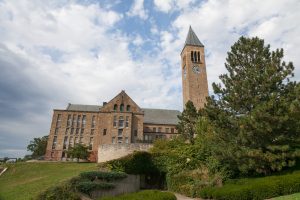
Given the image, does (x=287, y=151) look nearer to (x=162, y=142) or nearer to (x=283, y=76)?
(x=283, y=76)

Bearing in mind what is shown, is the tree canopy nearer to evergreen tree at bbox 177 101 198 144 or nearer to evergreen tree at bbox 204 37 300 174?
evergreen tree at bbox 177 101 198 144

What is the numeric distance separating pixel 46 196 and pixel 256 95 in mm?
18439

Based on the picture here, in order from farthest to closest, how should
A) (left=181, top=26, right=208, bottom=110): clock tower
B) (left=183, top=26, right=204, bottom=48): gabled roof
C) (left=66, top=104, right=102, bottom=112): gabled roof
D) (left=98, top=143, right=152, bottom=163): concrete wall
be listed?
(left=183, top=26, right=204, bottom=48): gabled roof
(left=181, top=26, right=208, bottom=110): clock tower
(left=66, top=104, right=102, bottom=112): gabled roof
(left=98, top=143, right=152, bottom=163): concrete wall

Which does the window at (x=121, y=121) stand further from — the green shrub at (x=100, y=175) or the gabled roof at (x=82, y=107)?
the green shrub at (x=100, y=175)

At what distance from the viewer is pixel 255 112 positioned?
20094mm

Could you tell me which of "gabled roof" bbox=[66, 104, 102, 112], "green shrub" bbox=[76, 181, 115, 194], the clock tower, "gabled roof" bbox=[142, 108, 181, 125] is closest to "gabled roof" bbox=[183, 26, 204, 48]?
the clock tower

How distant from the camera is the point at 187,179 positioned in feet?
86.4

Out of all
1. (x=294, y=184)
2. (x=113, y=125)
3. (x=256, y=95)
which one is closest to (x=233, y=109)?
(x=256, y=95)

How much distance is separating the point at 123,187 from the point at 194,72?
47636 millimetres

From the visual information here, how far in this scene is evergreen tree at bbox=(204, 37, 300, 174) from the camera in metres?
20.0

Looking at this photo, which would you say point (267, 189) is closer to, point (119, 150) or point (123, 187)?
point (123, 187)

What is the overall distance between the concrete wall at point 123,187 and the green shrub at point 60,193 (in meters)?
2.53

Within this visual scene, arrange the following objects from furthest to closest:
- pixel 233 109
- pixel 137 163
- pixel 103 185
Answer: pixel 137 163 → pixel 233 109 → pixel 103 185

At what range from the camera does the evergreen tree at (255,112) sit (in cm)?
2002
